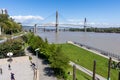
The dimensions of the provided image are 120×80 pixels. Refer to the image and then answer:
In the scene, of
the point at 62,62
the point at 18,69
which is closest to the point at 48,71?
the point at 62,62

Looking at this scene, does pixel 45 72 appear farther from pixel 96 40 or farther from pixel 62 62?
pixel 96 40

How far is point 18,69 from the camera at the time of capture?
1095 inches

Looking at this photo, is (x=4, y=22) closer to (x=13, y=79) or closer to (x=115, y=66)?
(x=115, y=66)

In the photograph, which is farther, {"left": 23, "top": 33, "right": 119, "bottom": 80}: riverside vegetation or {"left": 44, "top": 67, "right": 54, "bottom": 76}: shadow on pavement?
{"left": 44, "top": 67, "right": 54, "bottom": 76}: shadow on pavement

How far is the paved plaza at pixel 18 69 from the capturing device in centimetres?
2453

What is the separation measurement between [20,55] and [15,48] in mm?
2034

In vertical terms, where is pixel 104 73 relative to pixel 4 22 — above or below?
below

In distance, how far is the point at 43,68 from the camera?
1172 inches

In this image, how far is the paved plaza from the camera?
24.5 metres

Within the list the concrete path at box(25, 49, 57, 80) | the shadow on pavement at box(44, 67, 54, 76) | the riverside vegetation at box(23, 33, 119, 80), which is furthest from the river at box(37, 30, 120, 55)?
the shadow on pavement at box(44, 67, 54, 76)

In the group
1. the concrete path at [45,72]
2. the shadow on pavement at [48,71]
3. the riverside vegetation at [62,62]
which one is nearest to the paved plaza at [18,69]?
the concrete path at [45,72]

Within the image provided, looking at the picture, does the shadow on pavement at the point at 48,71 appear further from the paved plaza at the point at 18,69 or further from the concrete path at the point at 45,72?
the paved plaza at the point at 18,69

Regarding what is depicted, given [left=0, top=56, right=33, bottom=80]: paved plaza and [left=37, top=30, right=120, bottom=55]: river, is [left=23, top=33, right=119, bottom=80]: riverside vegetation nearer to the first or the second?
[left=0, top=56, right=33, bottom=80]: paved plaza

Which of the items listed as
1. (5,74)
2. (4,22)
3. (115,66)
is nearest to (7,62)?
(5,74)
